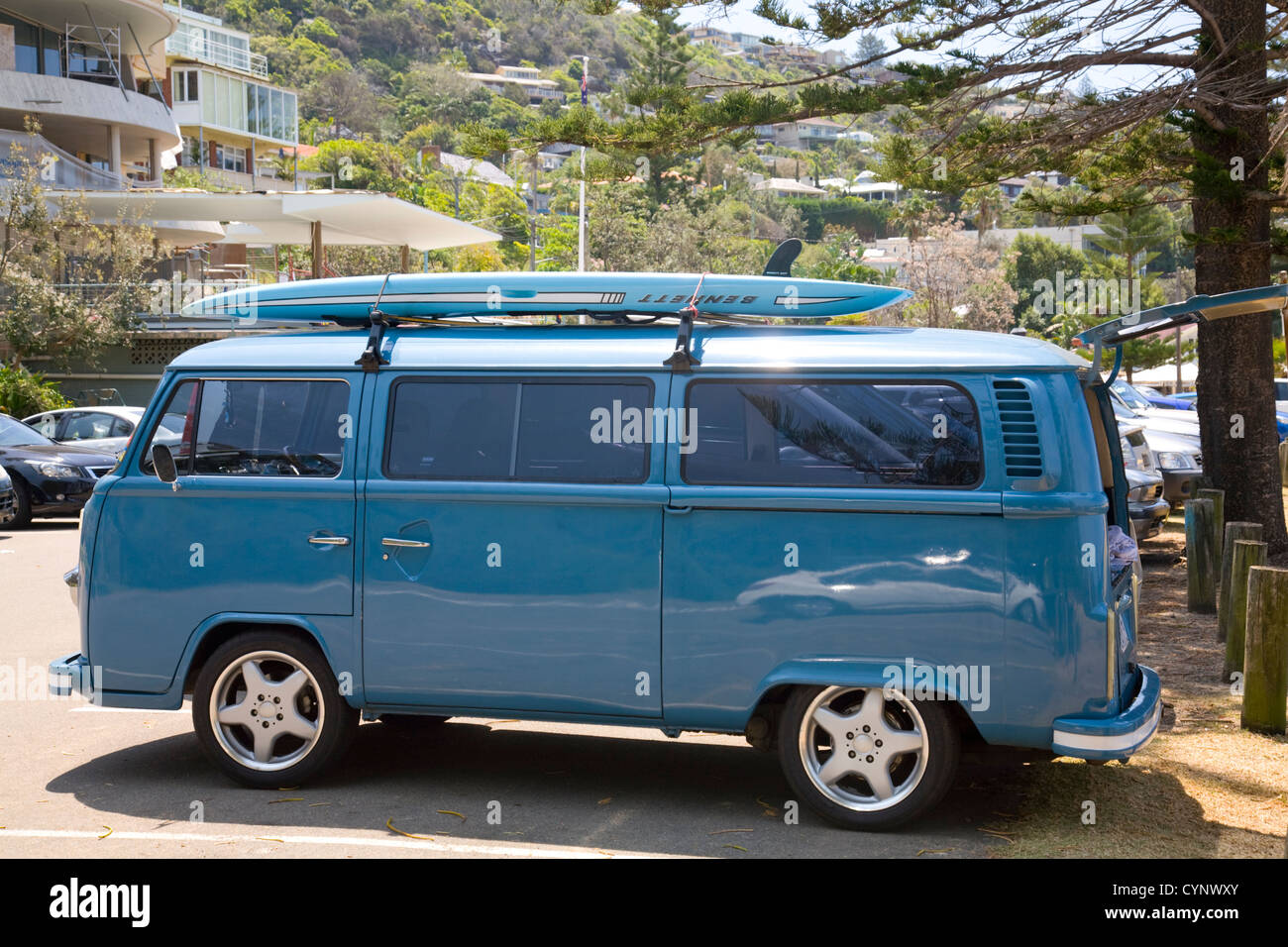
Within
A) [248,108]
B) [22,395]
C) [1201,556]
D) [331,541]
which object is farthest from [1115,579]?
[248,108]

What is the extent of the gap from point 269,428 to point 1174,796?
4.68 m

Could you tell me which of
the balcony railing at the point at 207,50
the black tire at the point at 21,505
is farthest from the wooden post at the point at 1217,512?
the balcony railing at the point at 207,50

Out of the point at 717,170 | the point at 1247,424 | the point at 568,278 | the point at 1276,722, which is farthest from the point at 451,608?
the point at 717,170

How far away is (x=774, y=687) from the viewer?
5.65 m

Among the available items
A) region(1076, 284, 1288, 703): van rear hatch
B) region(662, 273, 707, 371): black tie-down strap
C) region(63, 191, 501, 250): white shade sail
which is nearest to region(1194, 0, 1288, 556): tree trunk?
region(1076, 284, 1288, 703): van rear hatch

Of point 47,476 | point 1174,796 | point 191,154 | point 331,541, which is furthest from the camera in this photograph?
point 191,154

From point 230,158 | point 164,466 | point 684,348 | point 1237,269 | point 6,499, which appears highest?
point 230,158

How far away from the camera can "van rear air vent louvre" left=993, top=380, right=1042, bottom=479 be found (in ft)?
17.6

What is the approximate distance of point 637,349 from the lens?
5926 mm

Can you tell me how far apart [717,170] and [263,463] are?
359ft

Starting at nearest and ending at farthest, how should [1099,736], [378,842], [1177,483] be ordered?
1. [1099,736]
2. [378,842]
3. [1177,483]

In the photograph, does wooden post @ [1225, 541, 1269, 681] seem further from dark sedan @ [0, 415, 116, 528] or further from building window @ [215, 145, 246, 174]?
building window @ [215, 145, 246, 174]

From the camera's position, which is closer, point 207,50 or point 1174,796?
point 1174,796

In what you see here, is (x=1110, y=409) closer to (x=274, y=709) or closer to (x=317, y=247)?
(x=274, y=709)
